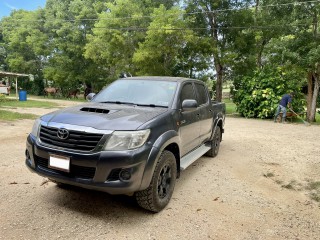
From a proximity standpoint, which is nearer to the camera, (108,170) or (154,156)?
(108,170)

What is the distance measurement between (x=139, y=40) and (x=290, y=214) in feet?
64.1

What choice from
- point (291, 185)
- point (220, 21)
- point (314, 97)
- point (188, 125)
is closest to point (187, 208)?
point (188, 125)

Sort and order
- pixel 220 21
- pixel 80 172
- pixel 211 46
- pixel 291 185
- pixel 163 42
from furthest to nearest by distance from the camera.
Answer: pixel 220 21 → pixel 211 46 → pixel 163 42 → pixel 291 185 → pixel 80 172

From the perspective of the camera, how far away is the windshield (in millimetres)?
4273

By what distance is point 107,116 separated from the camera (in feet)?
11.4

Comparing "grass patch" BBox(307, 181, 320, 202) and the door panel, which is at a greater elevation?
the door panel

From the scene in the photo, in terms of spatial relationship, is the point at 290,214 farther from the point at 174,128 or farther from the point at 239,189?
the point at 174,128

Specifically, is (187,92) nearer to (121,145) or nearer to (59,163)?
(121,145)

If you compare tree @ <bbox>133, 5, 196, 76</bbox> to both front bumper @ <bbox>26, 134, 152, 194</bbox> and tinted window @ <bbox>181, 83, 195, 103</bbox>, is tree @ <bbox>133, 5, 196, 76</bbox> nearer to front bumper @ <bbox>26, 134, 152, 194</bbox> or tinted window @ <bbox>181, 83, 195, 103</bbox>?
tinted window @ <bbox>181, 83, 195, 103</bbox>

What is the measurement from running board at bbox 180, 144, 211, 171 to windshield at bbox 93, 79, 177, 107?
0.93 meters

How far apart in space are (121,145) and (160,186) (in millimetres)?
934

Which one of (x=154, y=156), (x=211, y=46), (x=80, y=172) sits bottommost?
(x=80, y=172)

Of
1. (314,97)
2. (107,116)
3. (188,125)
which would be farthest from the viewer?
(314,97)

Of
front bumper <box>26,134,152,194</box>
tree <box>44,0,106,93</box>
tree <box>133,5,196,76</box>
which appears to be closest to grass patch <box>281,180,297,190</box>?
front bumper <box>26,134,152,194</box>
